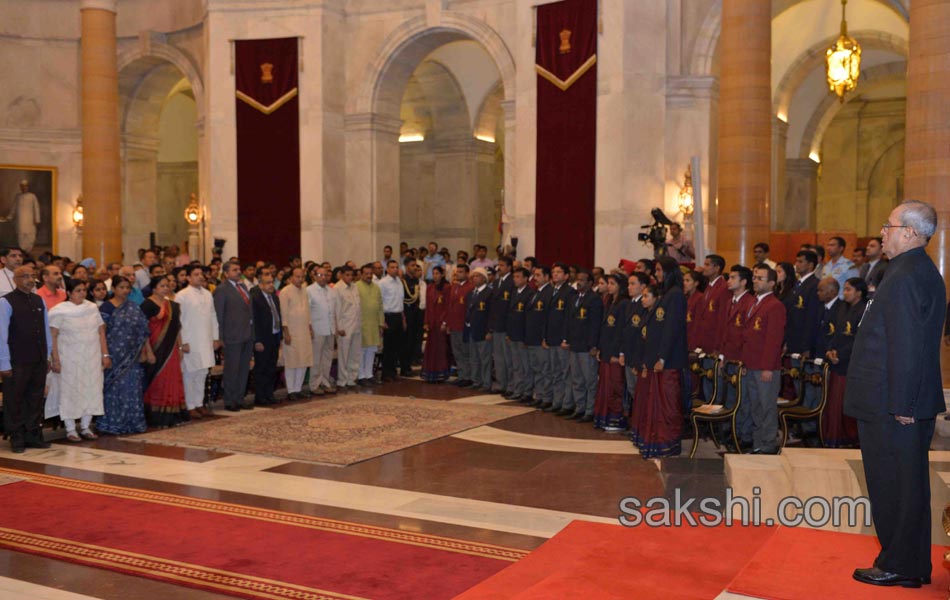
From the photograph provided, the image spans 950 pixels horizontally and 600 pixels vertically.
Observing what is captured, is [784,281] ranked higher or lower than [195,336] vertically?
higher

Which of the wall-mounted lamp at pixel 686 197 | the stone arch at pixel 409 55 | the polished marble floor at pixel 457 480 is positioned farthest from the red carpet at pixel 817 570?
the stone arch at pixel 409 55

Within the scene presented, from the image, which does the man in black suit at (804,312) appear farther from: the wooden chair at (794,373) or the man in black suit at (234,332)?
the man in black suit at (234,332)

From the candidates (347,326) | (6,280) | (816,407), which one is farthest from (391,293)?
(816,407)

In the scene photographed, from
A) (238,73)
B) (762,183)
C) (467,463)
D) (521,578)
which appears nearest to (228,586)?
(521,578)

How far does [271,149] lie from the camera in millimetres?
18656

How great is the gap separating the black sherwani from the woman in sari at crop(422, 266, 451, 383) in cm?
968

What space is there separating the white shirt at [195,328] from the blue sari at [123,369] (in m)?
0.69

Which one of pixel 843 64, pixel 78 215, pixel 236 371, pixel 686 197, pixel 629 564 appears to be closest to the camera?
pixel 629 564

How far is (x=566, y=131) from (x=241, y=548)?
448 inches

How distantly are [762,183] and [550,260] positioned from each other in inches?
168

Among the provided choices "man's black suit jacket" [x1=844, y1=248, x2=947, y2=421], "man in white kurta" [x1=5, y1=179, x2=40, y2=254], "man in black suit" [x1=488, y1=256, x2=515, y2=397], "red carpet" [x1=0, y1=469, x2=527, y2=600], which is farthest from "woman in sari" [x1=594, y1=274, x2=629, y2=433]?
"man in white kurta" [x1=5, y1=179, x2=40, y2=254]

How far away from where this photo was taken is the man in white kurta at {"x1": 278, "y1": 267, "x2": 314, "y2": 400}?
1210 centimetres

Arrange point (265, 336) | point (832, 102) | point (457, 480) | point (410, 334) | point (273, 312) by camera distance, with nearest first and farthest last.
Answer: point (457, 480) → point (265, 336) → point (273, 312) → point (410, 334) → point (832, 102)

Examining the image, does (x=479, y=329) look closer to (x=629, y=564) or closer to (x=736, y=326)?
(x=736, y=326)
